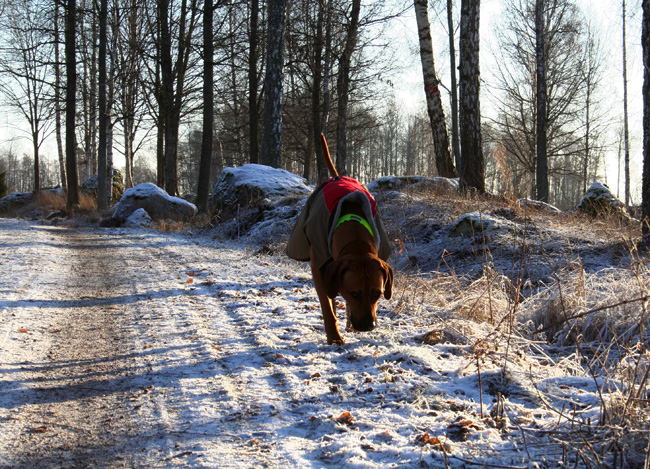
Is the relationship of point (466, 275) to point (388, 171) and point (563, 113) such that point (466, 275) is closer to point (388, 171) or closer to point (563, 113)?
point (563, 113)

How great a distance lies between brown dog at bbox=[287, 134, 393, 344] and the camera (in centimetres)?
300

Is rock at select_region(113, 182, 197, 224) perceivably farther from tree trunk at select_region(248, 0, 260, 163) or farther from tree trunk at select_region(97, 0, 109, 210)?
tree trunk at select_region(248, 0, 260, 163)

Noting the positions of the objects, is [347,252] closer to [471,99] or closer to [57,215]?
[471,99]

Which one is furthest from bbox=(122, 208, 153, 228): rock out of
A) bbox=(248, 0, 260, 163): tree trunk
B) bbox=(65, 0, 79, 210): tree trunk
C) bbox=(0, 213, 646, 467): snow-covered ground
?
bbox=(0, 213, 646, 467): snow-covered ground

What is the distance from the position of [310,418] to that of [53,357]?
6.64ft

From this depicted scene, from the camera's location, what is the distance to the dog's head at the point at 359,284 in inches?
117

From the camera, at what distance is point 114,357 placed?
10.5 feet

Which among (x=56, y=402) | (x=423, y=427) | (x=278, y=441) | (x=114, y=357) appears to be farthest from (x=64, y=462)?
(x=423, y=427)

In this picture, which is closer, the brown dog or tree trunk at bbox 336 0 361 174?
the brown dog

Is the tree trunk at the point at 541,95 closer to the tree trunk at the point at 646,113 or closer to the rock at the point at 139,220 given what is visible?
the tree trunk at the point at 646,113

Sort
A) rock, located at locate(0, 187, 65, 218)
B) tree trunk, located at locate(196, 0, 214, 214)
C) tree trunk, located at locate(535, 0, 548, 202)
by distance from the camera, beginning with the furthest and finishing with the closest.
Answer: rock, located at locate(0, 187, 65, 218) < tree trunk, located at locate(535, 0, 548, 202) < tree trunk, located at locate(196, 0, 214, 214)

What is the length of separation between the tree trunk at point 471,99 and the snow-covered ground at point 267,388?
5604 millimetres

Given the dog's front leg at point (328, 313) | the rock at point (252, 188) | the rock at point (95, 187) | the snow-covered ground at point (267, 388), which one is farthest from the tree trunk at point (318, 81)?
the dog's front leg at point (328, 313)

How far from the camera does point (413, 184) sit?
9.95 metres
